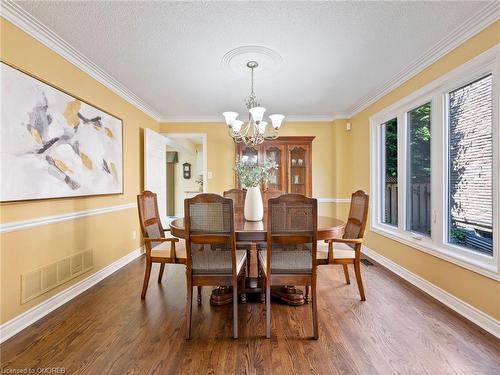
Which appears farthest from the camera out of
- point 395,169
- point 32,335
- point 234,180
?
Answer: point 234,180

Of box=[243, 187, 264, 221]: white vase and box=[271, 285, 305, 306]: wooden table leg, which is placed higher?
box=[243, 187, 264, 221]: white vase

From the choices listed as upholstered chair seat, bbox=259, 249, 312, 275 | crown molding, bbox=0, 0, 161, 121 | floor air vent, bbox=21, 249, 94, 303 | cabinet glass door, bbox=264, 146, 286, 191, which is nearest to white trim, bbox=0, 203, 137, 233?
floor air vent, bbox=21, 249, 94, 303

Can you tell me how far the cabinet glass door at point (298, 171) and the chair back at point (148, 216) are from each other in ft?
8.11

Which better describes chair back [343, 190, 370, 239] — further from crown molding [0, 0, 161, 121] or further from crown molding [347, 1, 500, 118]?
crown molding [0, 0, 161, 121]

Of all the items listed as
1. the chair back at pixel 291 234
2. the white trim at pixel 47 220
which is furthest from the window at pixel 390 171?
the white trim at pixel 47 220

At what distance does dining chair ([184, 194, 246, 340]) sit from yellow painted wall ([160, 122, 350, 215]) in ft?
9.60

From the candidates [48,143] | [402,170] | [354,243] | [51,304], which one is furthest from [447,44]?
[51,304]

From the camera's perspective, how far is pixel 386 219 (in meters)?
3.61

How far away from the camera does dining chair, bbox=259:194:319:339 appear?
1.73m

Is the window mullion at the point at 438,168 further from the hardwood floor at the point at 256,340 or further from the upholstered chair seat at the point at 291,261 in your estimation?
the upholstered chair seat at the point at 291,261

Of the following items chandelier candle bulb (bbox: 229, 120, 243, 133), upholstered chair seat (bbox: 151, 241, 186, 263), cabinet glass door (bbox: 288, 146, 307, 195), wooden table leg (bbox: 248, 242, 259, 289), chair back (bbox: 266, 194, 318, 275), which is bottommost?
wooden table leg (bbox: 248, 242, 259, 289)

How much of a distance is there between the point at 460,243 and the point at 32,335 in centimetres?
356

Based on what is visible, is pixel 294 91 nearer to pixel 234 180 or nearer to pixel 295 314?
pixel 234 180

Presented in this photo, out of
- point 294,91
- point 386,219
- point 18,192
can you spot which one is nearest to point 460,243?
point 386,219
